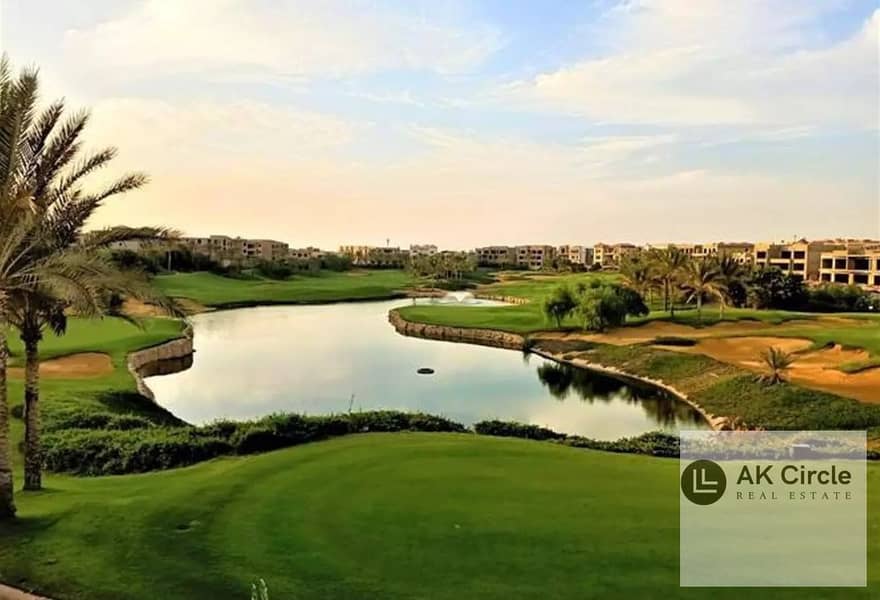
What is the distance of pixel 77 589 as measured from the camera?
843 cm

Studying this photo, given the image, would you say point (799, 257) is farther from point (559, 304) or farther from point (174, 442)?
point (174, 442)

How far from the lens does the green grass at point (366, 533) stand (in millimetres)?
8359

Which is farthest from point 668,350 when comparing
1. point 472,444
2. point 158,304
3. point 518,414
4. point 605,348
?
point 158,304

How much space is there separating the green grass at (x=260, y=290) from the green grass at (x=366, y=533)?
224ft

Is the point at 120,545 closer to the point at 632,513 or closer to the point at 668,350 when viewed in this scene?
the point at 632,513

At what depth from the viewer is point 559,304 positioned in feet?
167

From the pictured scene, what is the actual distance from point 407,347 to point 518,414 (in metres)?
20.9

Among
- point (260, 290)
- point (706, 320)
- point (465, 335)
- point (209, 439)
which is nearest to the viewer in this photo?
point (209, 439)

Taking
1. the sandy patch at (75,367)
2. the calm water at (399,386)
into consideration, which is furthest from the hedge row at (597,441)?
the sandy patch at (75,367)

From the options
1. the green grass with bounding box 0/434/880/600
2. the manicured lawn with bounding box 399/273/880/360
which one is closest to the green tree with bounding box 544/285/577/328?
the manicured lawn with bounding box 399/273/880/360

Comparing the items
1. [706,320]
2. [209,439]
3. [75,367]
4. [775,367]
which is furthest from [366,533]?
[706,320]
